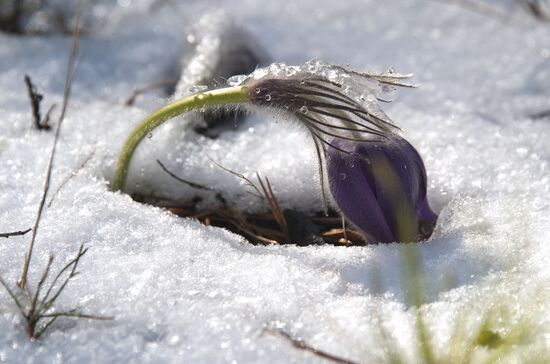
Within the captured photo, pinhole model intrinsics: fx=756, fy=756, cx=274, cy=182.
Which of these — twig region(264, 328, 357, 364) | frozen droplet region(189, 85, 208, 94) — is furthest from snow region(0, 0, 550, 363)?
frozen droplet region(189, 85, 208, 94)

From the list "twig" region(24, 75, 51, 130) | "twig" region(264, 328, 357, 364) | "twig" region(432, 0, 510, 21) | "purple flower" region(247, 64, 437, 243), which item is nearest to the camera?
"twig" region(264, 328, 357, 364)

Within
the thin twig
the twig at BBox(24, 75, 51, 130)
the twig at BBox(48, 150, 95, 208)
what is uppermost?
the twig at BBox(24, 75, 51, 130)

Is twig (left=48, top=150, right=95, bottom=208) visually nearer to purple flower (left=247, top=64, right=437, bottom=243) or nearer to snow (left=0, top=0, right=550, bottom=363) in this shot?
→ snow (left=0, top=0, right=550, bottom=363)

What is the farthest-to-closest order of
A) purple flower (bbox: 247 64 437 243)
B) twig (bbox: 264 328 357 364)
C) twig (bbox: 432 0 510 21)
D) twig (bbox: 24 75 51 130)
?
twig (bbox: 432 0 510 21)
twig (bbox: 24 75 51 130)
purple flower (bbox: 247 64 437 243)
twig (bbox: 264 328 357 364)

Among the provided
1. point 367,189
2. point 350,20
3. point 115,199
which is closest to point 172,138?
point 115,199

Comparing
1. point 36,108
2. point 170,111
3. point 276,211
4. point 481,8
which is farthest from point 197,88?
point 481,8

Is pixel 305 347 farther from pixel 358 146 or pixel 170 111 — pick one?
pixel 170 111

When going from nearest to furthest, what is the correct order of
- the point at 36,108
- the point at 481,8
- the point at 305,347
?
1. the point at 305,347
2. the point at 36,108
3. the point at 481,8
